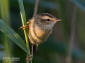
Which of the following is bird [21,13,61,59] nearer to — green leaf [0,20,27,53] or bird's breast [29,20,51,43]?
bird's breast [29,20,51,43]

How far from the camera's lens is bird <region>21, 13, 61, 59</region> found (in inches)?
74.4

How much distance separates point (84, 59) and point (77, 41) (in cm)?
47

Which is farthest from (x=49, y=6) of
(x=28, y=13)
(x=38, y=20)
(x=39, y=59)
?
(x=38, y=20)

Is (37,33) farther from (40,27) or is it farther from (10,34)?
(10,34)

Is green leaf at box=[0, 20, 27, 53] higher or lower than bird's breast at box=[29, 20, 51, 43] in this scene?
higher

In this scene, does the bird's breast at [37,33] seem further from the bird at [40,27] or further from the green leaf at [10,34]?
the green leaf at [10,34]

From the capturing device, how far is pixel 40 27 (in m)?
1.93

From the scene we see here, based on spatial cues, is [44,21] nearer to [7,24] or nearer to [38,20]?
[38,20]

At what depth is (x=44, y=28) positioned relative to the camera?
1.94 metres

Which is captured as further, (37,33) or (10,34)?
(37,33)

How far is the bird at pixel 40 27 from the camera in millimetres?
1891

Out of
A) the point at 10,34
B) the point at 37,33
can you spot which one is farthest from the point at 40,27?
the point at 10,34

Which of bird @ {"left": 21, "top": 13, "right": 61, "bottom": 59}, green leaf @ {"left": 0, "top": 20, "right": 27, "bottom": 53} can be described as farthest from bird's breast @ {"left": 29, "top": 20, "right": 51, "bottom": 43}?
green leaf @ {"left": 0, "top": 20, "right": 27, "bottom": 53}

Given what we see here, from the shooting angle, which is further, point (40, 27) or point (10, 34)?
point (40, 27)
